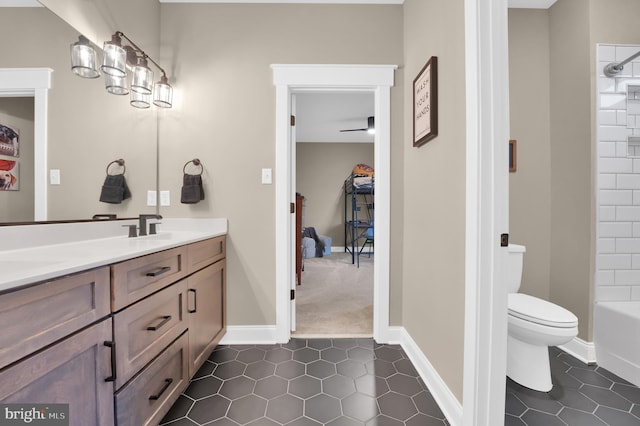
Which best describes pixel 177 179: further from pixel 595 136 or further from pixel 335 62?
pixel 595 136

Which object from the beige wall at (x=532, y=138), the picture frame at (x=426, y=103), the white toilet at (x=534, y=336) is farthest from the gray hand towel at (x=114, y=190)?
the beige wall at (x=532, y=138)

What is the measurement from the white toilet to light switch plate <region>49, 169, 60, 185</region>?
2.23 meters

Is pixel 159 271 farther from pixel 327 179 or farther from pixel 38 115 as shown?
pixel 327 179

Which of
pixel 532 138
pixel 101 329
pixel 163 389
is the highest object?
pixel 532 138

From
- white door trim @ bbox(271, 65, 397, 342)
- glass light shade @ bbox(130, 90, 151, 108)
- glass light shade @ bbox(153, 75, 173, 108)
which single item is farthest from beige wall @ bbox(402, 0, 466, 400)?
glass light shade @ bbox(130, 90, 151, 108)

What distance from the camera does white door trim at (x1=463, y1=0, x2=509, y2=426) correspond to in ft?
3.43

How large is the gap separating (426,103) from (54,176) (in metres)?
1.92

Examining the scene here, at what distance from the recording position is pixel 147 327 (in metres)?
1.09

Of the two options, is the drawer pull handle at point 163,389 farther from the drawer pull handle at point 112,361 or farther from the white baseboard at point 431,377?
the white baseboard at point 431,377

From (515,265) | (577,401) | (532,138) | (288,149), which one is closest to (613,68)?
(532,138)

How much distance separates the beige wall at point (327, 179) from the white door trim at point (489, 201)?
203 inches

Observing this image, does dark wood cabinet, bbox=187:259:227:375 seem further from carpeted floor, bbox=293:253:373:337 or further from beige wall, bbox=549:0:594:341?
beige wall, bbox=549:0:594:341

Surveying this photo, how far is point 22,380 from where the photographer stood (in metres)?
0.64

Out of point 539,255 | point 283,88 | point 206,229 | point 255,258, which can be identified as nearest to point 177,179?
point 206,229
